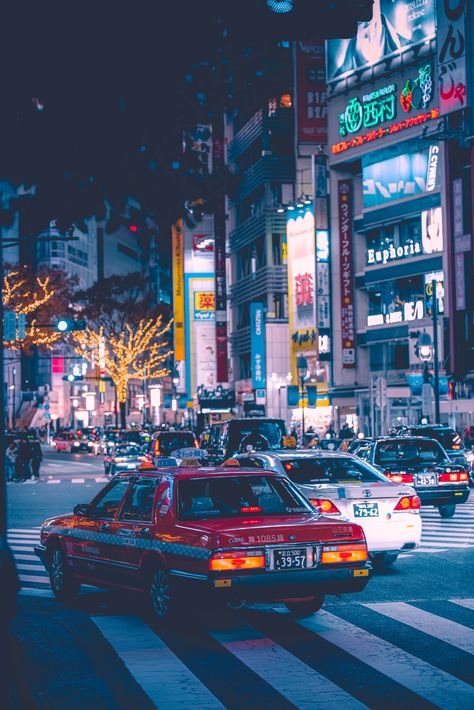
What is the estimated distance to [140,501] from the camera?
12.8 m

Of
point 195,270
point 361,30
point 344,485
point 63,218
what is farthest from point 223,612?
point 195,270

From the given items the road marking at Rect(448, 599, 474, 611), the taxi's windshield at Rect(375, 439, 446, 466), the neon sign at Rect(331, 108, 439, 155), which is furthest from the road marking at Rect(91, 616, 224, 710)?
the neon sign at Rect(331, 108, 439, 155)

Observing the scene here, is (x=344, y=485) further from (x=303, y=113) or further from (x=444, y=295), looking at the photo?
(x=303, y=113)

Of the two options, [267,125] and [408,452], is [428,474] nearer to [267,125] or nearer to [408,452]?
[408,452]

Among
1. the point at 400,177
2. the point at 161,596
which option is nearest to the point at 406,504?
the point at 161,596

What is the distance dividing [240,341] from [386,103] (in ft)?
101

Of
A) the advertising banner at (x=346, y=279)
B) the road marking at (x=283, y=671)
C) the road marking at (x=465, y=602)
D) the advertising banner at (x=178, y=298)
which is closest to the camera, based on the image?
the road marking at (x=283, y=671)

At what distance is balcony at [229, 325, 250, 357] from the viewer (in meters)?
94.6

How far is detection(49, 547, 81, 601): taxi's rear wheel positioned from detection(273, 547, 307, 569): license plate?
3.37 meters

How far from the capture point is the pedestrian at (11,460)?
48.9 metres

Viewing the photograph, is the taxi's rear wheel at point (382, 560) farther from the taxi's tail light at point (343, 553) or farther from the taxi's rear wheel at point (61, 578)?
the taxi's tail light at point (343, 553)

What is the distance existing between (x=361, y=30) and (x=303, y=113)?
365 inches

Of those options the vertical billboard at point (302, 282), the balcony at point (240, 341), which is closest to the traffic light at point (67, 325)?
the vertical billboard at point (302, 282)

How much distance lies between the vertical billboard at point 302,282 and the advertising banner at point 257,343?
17.5ft
